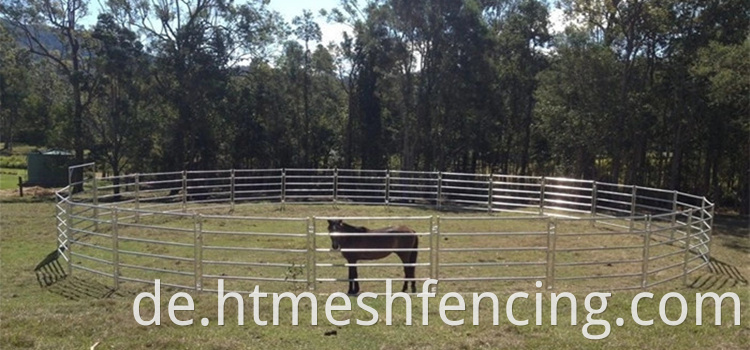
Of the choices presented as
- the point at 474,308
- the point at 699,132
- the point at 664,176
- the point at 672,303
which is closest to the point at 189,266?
the point at 474,308

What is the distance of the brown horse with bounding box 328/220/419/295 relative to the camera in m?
7.20

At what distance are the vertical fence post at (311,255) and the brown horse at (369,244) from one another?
40 cm

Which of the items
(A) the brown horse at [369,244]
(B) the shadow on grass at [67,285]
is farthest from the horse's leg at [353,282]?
(B) the shadow on grass at [67,285]

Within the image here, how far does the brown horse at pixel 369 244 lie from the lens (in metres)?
7.20

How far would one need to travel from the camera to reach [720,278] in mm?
8656

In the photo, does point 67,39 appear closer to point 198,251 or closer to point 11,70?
point 11,70

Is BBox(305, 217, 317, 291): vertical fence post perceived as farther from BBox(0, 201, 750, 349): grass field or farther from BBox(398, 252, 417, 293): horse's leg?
BBox(398, 252, 417, 293): horse's leg

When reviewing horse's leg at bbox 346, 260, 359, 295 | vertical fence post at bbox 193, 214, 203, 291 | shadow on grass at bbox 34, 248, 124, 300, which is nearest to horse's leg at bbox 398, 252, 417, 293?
horse's leg at bbox 346, 260, 359, 295

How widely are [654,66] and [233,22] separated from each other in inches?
608

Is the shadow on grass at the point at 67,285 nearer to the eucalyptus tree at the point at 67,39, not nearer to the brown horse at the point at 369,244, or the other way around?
the brown horse at the point at 369,244

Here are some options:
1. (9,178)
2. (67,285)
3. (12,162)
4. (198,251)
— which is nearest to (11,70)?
(9,178)

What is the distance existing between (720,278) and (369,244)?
5364 millimetres

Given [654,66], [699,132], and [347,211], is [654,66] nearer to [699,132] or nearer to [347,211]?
[699,132]

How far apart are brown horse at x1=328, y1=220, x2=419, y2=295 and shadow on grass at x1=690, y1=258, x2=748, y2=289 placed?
4054 millimetres
